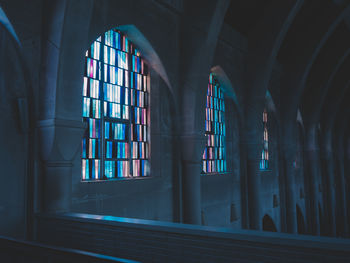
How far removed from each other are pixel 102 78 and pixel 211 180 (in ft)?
20.1

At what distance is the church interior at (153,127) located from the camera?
407cm

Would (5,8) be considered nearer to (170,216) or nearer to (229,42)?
(170,216)

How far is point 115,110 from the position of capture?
855 centimetres

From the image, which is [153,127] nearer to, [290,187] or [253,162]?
[253,162]

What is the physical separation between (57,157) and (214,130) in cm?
818

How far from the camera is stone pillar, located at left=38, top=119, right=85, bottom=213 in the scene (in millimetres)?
6027

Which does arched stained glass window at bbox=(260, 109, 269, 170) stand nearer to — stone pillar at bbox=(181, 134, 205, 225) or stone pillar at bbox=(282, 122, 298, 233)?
stone pillar at bbox=(282, 122, 298, 233)

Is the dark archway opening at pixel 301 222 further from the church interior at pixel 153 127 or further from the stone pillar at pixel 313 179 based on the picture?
the church interior at pixel 153 127

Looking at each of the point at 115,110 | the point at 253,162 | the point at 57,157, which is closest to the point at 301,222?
the point at 253,162

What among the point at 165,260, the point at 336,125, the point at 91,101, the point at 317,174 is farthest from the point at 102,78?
the point at 336,125

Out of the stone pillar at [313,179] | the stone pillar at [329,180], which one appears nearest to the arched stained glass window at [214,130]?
the stone pillar at [313,179]

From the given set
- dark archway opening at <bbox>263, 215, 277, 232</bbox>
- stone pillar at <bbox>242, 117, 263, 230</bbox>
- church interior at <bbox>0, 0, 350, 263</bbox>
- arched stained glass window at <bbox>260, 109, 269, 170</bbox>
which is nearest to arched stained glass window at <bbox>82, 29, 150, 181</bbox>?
church interior at <bbox>0, 0, 350, 263</bbox>

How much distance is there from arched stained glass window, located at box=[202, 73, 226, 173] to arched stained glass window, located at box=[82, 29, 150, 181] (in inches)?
154

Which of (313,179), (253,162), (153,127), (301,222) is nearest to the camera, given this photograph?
(153,127)
